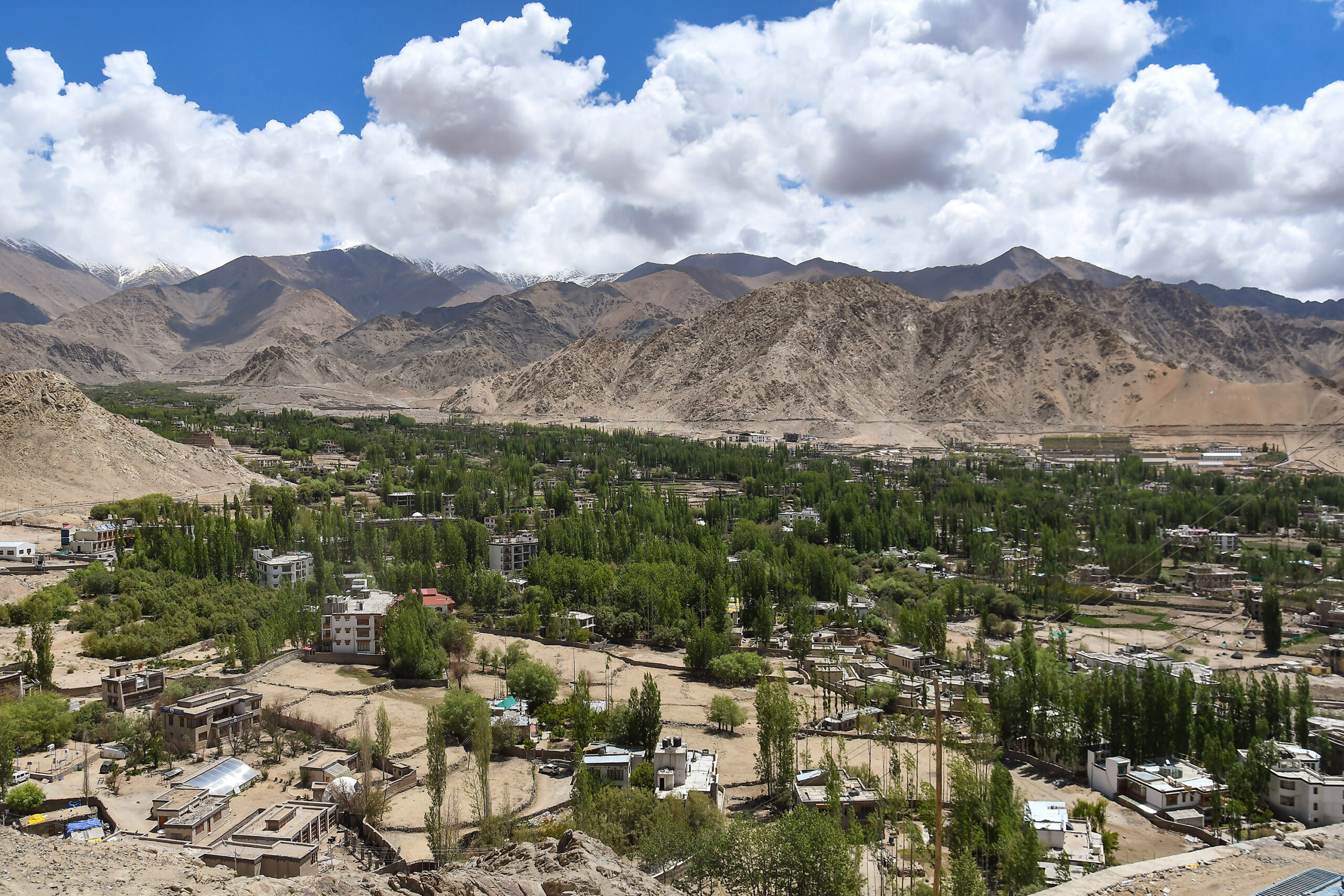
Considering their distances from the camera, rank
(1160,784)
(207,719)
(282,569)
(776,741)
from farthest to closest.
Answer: (282,569), (207,719), (776,741), (1160,784)

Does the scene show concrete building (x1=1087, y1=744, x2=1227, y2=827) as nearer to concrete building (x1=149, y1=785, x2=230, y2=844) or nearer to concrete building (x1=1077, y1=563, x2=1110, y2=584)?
concrete building (x1=149, y1=785, x2=230, y2=844)

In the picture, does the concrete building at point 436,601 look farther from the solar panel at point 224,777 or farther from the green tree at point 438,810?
the green tree at point 438,810

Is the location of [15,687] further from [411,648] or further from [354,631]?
[411,648]

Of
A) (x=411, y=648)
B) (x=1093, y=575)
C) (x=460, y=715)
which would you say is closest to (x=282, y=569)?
(x=411, y=648)

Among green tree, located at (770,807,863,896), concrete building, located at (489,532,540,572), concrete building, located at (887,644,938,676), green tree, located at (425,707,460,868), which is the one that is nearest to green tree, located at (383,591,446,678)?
green tree, located at (425,707,460,868)

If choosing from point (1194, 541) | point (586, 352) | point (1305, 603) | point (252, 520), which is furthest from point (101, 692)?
point (586, 352)

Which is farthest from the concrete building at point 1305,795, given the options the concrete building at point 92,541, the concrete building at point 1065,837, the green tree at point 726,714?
the concrete building at point 92,541
